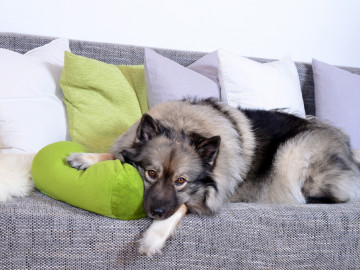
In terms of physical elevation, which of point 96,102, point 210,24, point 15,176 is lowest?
point 15,176

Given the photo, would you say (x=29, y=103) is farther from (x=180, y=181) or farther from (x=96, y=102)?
(x=180, y=181)

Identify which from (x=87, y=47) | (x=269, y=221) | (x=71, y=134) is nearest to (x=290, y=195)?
(x=269, y=221)

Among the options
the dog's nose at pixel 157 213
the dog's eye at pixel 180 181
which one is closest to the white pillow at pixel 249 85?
the dog's eye at pixel 180 181

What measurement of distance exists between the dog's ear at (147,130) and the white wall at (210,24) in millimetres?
1579

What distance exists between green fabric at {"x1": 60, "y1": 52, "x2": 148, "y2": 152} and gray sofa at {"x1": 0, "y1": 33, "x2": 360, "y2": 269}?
0.58m

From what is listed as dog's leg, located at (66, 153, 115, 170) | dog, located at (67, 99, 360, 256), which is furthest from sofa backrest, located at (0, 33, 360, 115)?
dog's leg, located at (66, 153, 115, 170)

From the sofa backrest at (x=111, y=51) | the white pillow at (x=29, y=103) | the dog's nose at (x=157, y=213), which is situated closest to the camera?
the dog's nose at (x=157, y=213)

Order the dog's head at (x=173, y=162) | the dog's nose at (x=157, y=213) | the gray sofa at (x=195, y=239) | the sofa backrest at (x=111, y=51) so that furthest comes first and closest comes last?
the sofa backrest at (x=111, y=51) → the dog's head at (x=173, y=162) → the dog's nose at (x=157, y=213) → the gray sofa at (x=195, y=239)

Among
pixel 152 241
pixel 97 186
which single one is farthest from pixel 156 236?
pixel 97 186

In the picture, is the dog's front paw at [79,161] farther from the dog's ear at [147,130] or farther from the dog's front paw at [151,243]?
the dog's front paw at [151,243]

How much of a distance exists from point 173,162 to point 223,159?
30cm

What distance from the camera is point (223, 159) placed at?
1.88 metres

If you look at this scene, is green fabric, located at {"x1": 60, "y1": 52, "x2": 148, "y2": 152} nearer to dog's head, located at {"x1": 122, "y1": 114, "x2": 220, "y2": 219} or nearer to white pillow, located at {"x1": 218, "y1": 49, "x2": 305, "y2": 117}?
dog's head, located at {"x1": 122, "y1": 114, "x2": 220, "y2": 219}

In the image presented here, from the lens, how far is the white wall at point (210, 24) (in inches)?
114
